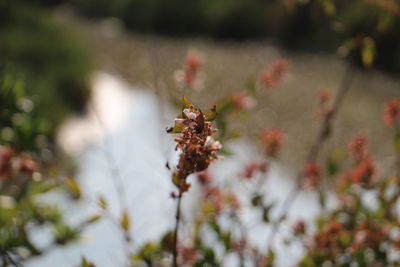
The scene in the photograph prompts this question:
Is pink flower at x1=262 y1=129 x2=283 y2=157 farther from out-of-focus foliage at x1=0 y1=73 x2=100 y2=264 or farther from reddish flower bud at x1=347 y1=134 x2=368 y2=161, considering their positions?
out-of-focus foliage at x1=0 y1=73 x2=100 y2=264

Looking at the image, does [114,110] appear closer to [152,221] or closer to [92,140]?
[92,140]

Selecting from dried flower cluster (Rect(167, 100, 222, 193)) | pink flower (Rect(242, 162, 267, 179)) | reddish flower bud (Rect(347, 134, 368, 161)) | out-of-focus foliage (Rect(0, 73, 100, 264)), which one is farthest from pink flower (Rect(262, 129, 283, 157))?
dried flower cluster (Rect(167, 100, 222, 193))

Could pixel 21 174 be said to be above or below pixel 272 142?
above

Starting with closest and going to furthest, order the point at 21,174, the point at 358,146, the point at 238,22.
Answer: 1. the point at 358,146
2. the point at 21,174
3. the point at 238,22

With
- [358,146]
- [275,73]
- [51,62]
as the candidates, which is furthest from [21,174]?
[51,62]

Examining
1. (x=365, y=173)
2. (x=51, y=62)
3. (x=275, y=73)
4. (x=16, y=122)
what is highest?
(x=51, y=62)

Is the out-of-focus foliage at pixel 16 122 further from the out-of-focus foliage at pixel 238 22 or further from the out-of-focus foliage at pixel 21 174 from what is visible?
the out-of-focus foliage at pixel 238 22

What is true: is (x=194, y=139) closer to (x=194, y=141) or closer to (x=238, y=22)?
(x=194, y=141)

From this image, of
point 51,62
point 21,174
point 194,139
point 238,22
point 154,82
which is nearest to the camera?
point 194,139
